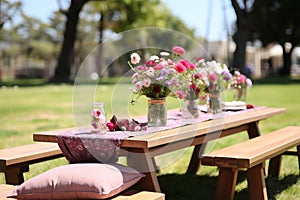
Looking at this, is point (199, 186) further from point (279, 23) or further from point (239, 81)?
point (279, 23)

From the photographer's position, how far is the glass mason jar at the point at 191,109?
14.0ft

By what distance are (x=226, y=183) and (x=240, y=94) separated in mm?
1611

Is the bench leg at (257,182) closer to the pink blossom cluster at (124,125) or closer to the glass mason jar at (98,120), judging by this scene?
the pink blossom cluster at (124,125)

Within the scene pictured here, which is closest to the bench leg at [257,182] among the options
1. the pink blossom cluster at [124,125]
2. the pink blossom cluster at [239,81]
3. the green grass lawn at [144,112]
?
the green grass lawn at [144,112]

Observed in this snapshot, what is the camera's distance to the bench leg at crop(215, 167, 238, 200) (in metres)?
3.84

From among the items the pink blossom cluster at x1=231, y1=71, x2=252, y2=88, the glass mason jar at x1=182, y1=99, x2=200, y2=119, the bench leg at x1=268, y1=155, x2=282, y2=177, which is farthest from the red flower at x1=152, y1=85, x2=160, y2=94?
the bench leg at x1=268, y1=155, x2=282, y2=177

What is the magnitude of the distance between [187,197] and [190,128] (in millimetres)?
844

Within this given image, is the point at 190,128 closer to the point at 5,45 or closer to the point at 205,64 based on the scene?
the point at 205,64

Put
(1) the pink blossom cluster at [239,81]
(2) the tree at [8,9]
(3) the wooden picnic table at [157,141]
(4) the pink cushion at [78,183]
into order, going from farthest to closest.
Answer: (2) the tree at [8,9] → (1) the pink blossom cluster at [239,81] → (3) the wooden picnic table at [157,141] → (4) the pink cushion at [78,183]

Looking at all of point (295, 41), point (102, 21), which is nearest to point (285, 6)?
point (295, 41)

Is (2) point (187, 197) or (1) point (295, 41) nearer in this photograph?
(2) point (187, 197)

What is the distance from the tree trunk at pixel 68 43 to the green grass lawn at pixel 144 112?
8227 mm

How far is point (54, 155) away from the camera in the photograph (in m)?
4.33

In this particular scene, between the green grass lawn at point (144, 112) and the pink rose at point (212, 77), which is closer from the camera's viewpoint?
the green grass lawn at point (144, 112)
